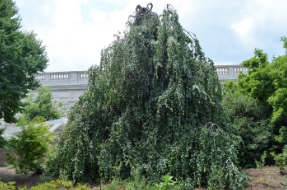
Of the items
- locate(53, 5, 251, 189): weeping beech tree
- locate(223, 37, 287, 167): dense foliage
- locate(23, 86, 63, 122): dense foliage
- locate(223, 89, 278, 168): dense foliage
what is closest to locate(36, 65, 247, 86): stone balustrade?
locate(23, 86, 63, 122): dense foliage

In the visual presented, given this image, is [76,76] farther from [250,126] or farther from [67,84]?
[250,126]

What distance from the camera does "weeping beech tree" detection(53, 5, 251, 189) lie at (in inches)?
218

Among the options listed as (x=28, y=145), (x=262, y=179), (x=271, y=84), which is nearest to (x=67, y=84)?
(x=28, y=145)

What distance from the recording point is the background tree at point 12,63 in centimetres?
985

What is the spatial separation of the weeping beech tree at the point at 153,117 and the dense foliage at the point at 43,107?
1074cm

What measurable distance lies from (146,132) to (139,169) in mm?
862

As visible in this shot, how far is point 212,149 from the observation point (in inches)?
210

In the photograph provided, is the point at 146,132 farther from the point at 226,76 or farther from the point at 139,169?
the point at 226,76

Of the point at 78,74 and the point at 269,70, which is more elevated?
the point at 78,74

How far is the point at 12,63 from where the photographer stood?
9.95 m

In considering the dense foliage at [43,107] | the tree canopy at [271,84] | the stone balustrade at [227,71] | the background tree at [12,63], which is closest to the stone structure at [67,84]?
the dense foliage at [43,107]

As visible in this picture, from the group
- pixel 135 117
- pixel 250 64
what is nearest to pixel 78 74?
pixel 250 64

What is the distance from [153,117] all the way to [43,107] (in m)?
12.9

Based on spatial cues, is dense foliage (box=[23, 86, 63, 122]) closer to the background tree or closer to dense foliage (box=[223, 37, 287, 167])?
the background tree
